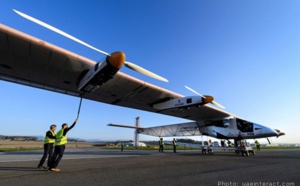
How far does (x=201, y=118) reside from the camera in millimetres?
22406

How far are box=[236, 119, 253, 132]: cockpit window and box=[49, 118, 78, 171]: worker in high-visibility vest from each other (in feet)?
53.8

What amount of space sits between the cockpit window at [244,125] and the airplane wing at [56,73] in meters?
3.08

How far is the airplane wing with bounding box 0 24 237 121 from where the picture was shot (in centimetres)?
875

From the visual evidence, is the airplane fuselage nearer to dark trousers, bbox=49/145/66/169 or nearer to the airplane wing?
the airplane wing

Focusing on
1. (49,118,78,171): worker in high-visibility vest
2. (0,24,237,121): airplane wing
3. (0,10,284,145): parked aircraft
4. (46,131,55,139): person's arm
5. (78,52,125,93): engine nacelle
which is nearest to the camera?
(49,118,78,171): worker in high-visibility vest

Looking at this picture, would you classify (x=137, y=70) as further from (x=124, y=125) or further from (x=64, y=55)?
(x=124, y=125)

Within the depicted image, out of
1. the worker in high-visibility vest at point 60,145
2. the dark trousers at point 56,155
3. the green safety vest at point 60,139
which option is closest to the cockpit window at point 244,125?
the worker in high-visibility vest at point 60,145

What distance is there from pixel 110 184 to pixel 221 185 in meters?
2.64

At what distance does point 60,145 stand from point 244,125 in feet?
55.8

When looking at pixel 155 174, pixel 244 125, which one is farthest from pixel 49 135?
pixel 244 125

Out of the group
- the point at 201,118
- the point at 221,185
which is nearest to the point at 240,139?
the point at 201,118

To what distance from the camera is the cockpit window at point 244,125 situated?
17308mm

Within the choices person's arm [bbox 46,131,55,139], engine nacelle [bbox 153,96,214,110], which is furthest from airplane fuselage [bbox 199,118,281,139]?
person's arm [bbox 46,131,55,139]

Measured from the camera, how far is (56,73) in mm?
11664
